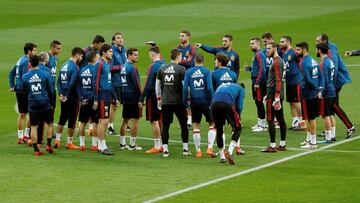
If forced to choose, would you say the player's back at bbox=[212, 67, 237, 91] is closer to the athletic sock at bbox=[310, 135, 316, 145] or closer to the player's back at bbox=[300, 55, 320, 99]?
the player's back at bbox=[300, 55, 320, 99]

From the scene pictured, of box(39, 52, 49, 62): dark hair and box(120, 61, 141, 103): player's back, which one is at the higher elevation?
box(39, 52, 49, 62): dark hair

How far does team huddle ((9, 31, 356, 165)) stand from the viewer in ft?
79.4

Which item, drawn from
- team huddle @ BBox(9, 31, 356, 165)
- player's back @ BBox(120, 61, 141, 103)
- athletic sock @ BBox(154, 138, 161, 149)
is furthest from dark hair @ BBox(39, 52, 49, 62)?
athletic sock @ BBox(154, 138, 161, 149)

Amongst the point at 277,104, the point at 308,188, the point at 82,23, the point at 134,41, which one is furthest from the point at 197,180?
the point at 82,23

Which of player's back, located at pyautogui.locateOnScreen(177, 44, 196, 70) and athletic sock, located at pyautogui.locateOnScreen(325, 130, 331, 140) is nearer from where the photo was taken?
athletic sock, located at pyautogui.locateOnScreen(325, 130, 331, 140)

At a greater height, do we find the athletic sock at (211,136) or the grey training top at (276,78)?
the grey training top at (276,78)

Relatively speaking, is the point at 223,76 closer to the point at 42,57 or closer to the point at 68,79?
the point at 68,79

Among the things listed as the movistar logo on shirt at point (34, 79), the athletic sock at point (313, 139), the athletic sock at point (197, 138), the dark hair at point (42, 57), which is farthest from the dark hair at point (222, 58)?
the dark hair at point (42, 57)

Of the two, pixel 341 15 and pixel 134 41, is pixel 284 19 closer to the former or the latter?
pixel 341 15

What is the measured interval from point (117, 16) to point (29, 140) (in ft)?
90.7

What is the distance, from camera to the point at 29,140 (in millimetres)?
26312

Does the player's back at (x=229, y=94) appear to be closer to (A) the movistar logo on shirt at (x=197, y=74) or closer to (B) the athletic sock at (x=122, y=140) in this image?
(A) the movistar logo on shirt at (x=197, y=74)

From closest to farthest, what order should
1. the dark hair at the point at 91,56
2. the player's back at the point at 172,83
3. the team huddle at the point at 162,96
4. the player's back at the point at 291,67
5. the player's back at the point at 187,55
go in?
the team huddle at the point at 162,96, the player's back at the point at 172,83, the dark hair at the point at 91,56, the player's back at the point at 291,67, the player's back at the point at 187,55

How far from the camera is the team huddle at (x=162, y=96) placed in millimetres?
24203
